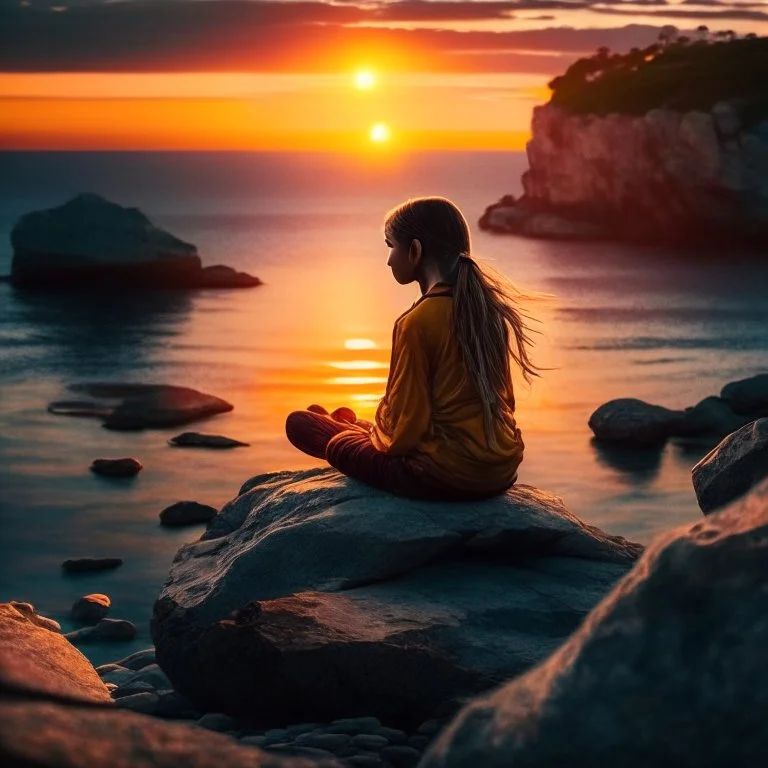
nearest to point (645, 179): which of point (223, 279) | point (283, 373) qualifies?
point (223, 279)

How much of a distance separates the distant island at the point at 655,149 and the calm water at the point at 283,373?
4080 millimetres

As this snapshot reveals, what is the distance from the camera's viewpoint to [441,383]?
7.25 meters

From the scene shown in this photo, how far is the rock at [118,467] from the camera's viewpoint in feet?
51.2

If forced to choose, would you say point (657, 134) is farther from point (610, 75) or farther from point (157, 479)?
point (157, 479)

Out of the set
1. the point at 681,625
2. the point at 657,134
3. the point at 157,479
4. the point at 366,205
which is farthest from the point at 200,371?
the point at 366,205

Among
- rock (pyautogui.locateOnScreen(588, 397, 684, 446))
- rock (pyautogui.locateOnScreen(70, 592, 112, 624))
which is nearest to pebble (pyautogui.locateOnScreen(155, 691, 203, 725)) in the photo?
rock (pyautogui.locateOnScreen(70, 592, 112, 624))

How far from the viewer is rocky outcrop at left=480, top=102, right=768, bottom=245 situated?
60.2m

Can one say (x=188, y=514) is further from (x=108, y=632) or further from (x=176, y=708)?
(x=176, y=708)

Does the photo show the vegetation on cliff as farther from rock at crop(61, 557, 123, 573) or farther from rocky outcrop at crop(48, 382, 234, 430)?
rock at crop(61, 557, 123, 573)

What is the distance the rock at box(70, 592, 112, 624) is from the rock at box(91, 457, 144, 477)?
536 cm

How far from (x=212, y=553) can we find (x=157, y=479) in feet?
23.8

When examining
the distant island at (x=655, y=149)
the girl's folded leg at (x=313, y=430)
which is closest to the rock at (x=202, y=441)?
the girl's folded leg at (x=313, y=430)

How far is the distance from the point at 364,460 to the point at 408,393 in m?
0.53

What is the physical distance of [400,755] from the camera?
597 cm
